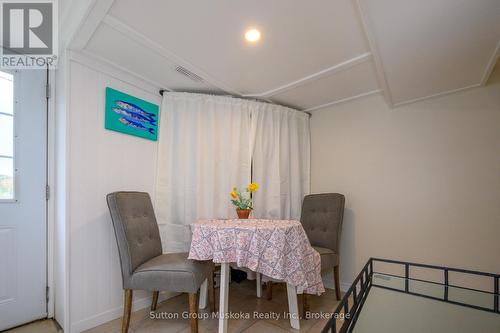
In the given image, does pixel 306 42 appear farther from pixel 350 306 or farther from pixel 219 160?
pixel 350 306

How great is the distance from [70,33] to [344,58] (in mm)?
2026

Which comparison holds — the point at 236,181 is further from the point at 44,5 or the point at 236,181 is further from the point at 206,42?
the point at 44,5

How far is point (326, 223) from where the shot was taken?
2.69 meters

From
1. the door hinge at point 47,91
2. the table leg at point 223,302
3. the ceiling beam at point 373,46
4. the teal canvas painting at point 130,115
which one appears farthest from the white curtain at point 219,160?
the ceiling beam at point 373,46

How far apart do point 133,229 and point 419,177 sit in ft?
8.73

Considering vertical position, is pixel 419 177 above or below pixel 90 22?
below

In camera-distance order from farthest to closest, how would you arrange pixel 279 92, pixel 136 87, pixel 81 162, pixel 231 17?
pixel 279 92 < pixel 136 87 < pixel 81 162 < pixel 231 17

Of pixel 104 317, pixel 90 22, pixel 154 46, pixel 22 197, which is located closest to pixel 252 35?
pixel 154 46

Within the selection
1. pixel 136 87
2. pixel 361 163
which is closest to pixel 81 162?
pixel 136 87

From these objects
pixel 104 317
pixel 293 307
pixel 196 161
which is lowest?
pixel 104 317

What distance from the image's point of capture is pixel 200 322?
6.91 ft

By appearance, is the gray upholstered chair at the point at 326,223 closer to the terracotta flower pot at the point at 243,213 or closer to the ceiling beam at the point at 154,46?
the terracotta flower pot at the point at 243,213

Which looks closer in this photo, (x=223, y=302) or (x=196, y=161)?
(x=223, y=302)

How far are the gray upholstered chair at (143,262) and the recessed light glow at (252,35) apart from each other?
4.99 feet
